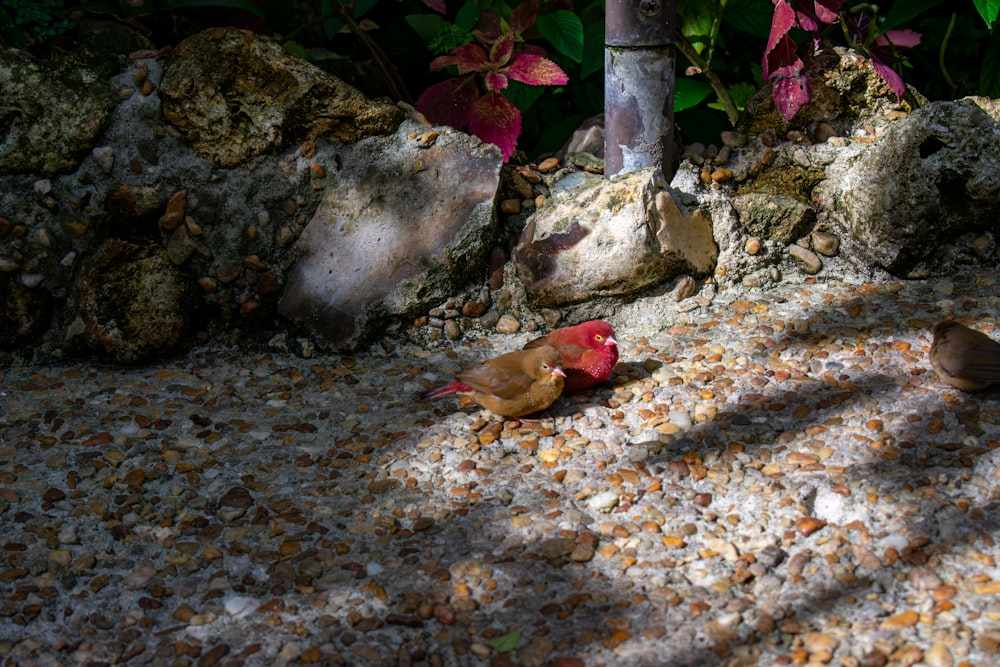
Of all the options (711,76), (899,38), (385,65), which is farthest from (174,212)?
(899,38)

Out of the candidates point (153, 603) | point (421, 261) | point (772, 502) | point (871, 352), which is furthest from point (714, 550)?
point (421, 261)

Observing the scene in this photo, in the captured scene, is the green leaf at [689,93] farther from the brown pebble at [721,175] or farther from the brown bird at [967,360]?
the brown bird at [967,360]

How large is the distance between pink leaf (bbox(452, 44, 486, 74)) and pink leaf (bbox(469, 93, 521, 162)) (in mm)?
122

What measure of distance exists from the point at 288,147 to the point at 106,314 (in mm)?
875

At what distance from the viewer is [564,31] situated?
381 cm

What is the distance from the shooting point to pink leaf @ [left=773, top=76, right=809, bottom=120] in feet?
12.3

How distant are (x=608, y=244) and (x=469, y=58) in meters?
0.90

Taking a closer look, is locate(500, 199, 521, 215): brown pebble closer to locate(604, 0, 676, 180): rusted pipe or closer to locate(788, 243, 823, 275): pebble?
locate(604, 0, 676, 180): rusted pipe

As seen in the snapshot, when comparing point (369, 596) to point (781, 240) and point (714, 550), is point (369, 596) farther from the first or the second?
point (781, 240)

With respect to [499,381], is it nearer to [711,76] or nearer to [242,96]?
[242,96]

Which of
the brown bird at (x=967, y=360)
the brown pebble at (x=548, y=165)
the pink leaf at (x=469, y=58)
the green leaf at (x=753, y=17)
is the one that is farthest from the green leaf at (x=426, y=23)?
the brown bird at (x=967, y=360)

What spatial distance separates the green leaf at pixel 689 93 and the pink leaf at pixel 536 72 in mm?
538

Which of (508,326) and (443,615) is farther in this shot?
(508,326)

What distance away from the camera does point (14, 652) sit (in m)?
2.27
